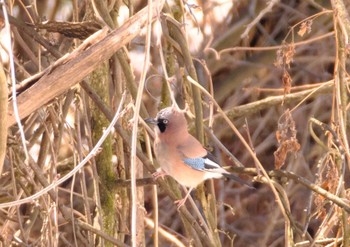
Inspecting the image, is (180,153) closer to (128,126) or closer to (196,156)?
(196,156)

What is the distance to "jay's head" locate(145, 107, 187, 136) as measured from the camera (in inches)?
125

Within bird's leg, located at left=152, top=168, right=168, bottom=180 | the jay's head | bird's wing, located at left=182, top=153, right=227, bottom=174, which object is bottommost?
bird's wing, located at left=182, top=153, right=227, bottom=174

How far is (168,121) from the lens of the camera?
3.17 metres

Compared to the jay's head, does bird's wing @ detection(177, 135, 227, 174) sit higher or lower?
lower

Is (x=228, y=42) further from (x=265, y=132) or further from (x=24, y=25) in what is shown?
(x=24, y=25)

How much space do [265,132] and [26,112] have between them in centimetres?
364

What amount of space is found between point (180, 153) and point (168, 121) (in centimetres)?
17

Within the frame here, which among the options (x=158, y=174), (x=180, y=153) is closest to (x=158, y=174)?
(x=158, y=174)

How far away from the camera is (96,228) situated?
135 inches

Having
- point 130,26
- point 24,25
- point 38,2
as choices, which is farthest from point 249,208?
point 130,26

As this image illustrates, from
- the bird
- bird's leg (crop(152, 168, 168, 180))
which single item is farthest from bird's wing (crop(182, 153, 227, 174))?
bird's leg (crop(152, 168, 168, 180))

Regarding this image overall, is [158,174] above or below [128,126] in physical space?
below

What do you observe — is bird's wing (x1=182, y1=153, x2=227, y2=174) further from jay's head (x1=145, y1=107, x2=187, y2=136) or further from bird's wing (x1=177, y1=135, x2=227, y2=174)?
jay's head (x1=145, y1=107, x2=187, y2=136)

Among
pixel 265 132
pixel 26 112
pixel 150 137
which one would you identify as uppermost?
pixel 26 112
